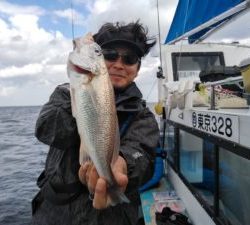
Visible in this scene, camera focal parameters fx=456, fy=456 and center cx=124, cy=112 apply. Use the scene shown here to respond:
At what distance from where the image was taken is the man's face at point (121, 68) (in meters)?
3.03

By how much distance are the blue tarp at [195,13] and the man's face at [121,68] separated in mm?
2438

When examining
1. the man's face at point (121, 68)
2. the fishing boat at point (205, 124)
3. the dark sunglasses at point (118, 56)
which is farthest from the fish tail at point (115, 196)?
the fishing boat at point (205, 124)

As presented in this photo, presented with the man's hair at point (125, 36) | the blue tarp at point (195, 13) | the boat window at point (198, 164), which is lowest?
the boat window at point (198, 164)

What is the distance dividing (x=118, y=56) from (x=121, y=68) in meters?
0.09

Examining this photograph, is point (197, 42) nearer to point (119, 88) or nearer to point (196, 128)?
point (196, 128)

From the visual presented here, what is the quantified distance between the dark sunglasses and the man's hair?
0.07m

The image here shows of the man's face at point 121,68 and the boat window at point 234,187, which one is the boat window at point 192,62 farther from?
the man's face at point 121,68

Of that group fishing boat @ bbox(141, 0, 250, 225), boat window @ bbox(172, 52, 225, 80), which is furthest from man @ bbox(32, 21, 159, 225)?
boat window @ bbox(172, 52, 225, 80)

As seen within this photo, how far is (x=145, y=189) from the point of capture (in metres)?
7.82

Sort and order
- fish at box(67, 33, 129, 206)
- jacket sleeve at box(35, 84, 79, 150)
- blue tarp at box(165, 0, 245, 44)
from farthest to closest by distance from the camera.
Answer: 1. blue tarp at box(165, 0, 245, 44)
2. jacket sleeve at box(35, 84, 79, 150)
3. fish at box(67, 33, 129, 206)

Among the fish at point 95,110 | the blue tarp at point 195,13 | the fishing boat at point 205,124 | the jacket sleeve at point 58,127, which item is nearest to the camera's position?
the fish at point 95,110

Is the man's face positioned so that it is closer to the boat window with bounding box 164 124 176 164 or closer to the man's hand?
the man's hand

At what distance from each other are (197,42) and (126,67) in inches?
229

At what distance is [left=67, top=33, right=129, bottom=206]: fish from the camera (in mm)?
2447
